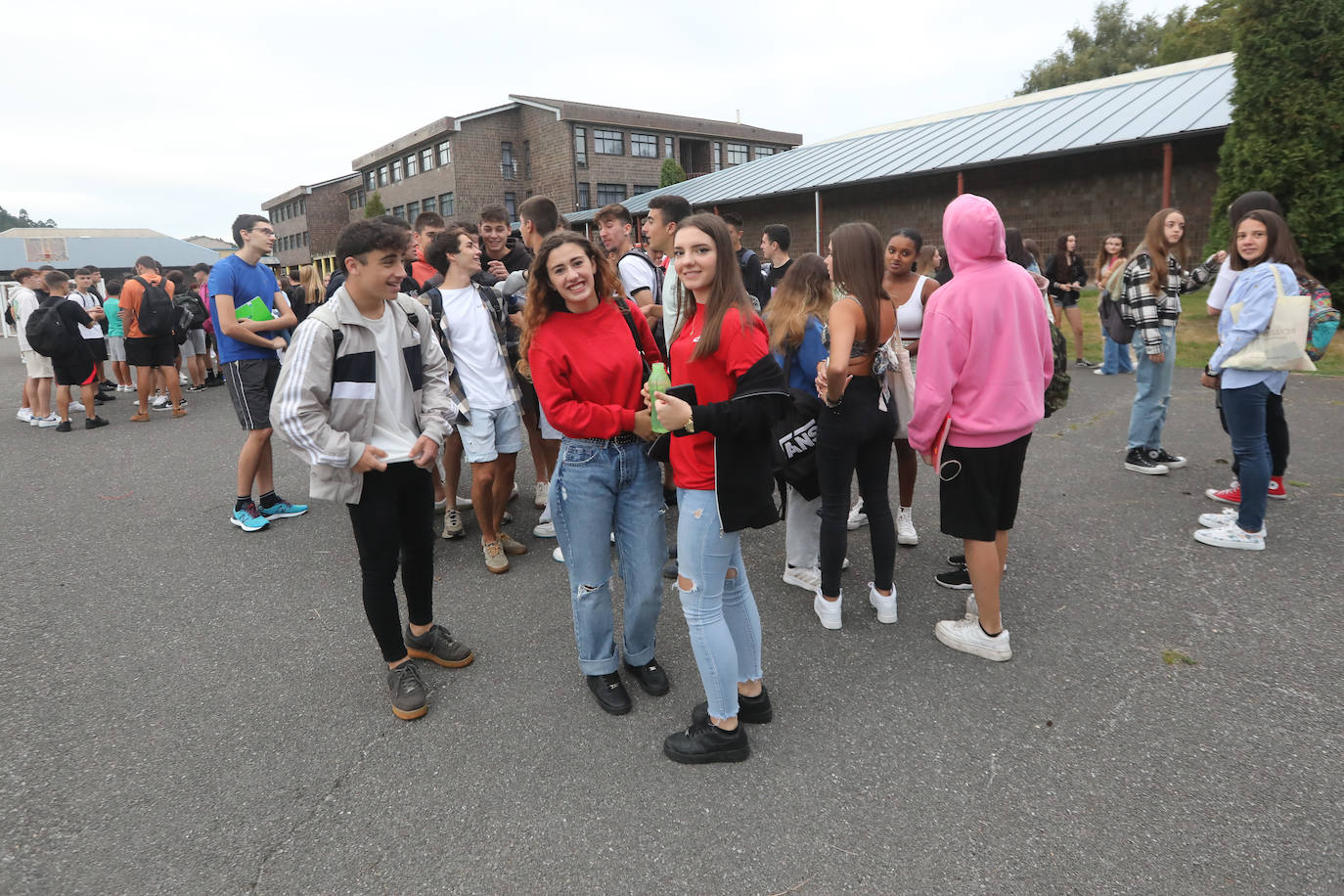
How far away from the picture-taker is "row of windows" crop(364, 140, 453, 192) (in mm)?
45406

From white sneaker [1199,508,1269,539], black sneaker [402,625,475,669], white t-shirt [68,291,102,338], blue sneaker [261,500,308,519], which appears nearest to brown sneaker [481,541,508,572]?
black sneaker [402,625,475,669]

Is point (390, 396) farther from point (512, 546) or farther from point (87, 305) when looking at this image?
point (87, 305)

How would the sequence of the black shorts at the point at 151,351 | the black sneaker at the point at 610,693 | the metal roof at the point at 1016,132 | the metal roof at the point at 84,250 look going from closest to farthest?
1. the black sneaker at the point at 610,693
2. the black shorts at the point at 151,351
3. the metal roof at the point at 1016,132
4. the metal roof at the point at 84,250

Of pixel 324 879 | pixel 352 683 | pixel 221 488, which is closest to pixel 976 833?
pixel 324 879

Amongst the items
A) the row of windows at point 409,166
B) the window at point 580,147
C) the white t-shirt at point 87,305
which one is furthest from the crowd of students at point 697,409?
the row of windows at point 409,166

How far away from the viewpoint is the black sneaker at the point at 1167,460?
5.95m

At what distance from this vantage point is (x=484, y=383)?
4.60 meters

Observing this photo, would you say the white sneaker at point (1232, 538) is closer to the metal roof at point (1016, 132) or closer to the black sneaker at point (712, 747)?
the black sneaker at point (712, 747)

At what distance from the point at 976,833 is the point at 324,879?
2.03m

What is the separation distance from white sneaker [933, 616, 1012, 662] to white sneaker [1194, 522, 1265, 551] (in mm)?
1933

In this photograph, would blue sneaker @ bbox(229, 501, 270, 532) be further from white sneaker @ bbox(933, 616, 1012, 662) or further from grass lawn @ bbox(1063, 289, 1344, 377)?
grass lawn @ bbox(1063, 289, 1344, 377)

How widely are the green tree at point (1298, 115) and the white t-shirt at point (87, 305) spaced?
16.7 meters

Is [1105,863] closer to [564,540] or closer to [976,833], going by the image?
[976,833]

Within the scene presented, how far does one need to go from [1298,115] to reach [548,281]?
1270cm
